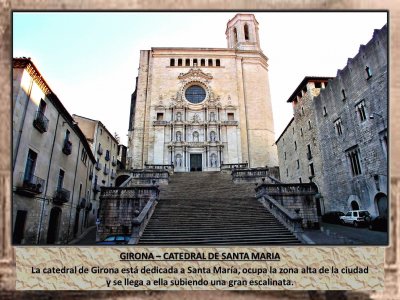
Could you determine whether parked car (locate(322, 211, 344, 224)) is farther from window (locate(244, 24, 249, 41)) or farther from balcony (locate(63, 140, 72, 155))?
window (locate(244, 24, 249, 41))

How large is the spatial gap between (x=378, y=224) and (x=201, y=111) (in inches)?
854

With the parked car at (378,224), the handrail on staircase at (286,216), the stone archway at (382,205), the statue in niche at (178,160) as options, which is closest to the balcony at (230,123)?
the statue in niche at (178,160)

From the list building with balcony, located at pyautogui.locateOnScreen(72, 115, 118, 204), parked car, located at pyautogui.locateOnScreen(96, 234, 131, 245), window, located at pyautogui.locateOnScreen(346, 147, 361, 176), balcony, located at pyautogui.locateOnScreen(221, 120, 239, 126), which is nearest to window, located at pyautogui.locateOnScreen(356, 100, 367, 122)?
window, located at pyautogui.locateOnScreen(346, 147, 361, 176)

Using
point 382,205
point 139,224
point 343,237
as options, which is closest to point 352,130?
point 382,205

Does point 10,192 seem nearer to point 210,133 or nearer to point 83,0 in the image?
point 83,0

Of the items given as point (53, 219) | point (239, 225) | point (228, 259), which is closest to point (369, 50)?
point (239, 225)

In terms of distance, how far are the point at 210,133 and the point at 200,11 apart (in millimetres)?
19782

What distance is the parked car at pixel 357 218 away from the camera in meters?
6.28

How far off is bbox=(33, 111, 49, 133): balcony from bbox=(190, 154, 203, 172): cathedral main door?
61.9ft

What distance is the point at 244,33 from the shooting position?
30.9 m

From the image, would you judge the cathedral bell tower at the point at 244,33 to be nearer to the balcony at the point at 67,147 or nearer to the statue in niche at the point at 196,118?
the statue in niche at the point at 196,118

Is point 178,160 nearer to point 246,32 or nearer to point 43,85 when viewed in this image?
point 43,85

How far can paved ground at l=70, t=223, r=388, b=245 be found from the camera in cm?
550

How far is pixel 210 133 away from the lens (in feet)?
83.8
